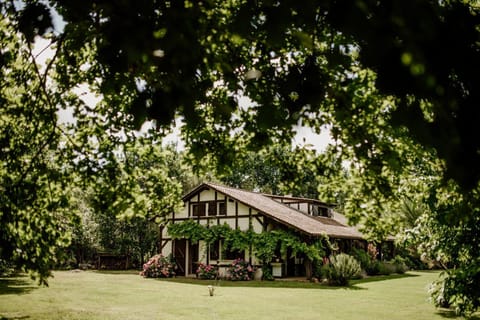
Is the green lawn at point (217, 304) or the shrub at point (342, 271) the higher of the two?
the shrub at point (342, 271)

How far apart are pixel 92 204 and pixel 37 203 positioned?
1013mm

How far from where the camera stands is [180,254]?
28500 millimetres

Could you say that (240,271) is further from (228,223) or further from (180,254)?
(180,254)

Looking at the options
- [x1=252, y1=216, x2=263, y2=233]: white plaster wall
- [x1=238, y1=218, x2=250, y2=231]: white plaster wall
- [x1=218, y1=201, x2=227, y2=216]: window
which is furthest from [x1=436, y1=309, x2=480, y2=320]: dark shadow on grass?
[x1=218, y1=201, x2=227, y2=216]: window

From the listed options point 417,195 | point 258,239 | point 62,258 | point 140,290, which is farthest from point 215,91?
point 258,239

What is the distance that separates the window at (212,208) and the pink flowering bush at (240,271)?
14.0 feet

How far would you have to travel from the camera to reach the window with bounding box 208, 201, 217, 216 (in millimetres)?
27734

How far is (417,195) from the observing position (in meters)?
8.18

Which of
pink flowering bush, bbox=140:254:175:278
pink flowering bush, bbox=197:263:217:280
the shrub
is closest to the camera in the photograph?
the shrub

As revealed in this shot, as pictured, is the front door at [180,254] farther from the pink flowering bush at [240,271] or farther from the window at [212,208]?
the pink flowering bush at [240,271]

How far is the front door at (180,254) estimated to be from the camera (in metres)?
28.2

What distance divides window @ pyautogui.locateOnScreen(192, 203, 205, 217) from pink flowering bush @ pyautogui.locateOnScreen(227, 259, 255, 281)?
16.2 ft

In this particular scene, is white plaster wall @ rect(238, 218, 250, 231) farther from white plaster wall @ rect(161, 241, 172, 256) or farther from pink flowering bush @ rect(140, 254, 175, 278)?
white plaster wall @ rect(161, 241, 172, 256)

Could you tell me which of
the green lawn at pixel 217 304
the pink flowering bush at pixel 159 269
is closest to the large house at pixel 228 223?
the pink flowering bush at pixel 159 269
